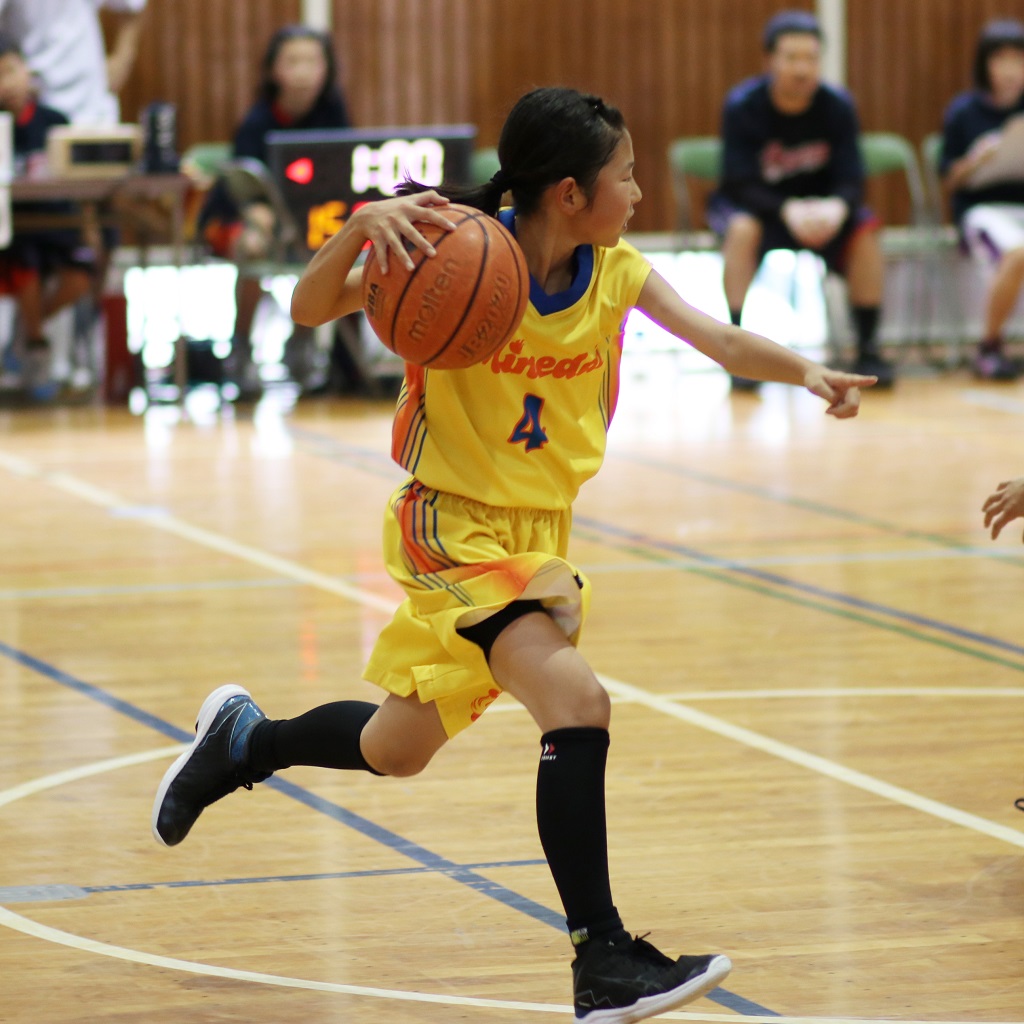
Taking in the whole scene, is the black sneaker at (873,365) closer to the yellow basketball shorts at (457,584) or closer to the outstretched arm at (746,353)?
the outstretched arm at (746,353)

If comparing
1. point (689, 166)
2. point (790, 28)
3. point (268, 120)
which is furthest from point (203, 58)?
point (790, 28)

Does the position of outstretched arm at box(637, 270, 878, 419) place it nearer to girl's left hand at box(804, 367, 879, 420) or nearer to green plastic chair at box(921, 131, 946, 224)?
girl's left hand at box(804, 367, 879, 420)

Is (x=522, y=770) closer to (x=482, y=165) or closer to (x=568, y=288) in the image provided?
(x=568, y=288)

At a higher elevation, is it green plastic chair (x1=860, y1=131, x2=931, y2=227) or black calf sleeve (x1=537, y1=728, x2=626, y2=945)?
green plastic chair (x1=860, y1=131, x2=931, y2=227)

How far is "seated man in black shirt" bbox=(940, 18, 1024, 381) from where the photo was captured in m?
10.2

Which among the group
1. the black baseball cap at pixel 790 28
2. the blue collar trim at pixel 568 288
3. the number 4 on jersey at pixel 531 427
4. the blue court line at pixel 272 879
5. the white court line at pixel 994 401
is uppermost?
the black baseball cap at pixel 790 28

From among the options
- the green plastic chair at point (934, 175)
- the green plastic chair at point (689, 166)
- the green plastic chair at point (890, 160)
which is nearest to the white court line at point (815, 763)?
the green plastic chair at point (689, 166)

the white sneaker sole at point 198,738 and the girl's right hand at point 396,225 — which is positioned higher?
the girl's right hand at point 396,225

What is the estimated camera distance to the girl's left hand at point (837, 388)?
9.11 ft

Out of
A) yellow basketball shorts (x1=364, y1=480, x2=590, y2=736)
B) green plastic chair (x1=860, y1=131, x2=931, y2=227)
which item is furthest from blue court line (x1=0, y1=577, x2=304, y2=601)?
green plastic chair (x1=860, y1=131, x2=931, y2=227)

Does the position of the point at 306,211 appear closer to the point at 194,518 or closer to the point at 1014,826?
the point at 194,518

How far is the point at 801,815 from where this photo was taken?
3.42 meters

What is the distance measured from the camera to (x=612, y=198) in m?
2.72

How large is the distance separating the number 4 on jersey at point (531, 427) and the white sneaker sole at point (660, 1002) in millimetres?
758
